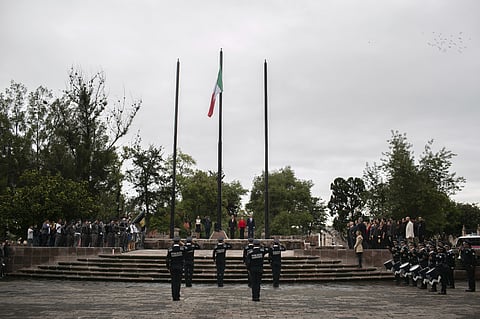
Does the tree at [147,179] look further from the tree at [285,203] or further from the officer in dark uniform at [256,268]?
the officer in dark uniform at [256,268]

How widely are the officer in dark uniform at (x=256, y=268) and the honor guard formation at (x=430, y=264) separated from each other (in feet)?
22.1

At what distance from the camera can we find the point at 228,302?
14695 millimetres

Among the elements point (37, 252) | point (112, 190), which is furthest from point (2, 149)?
point (37, 252)

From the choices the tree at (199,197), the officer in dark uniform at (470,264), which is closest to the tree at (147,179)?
the tree at (199,197)

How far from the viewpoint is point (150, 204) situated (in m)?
53.2

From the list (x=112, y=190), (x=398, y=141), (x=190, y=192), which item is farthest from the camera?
(x=190, y=192)

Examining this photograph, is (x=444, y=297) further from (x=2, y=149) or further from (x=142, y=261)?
(x=2, y=149)

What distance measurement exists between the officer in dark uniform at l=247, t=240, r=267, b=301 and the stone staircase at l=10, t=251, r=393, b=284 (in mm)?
5544

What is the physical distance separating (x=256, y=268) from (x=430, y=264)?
7.48 m

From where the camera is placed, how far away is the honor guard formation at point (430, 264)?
1825 centimetres

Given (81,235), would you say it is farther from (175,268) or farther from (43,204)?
(175,268)

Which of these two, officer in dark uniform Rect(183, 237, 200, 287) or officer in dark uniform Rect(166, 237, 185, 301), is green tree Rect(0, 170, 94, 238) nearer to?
officer in dark uniform Rect(183, 237, 200, 287)

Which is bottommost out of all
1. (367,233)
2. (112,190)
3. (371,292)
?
(371,292)

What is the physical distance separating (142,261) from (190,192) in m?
37.1
